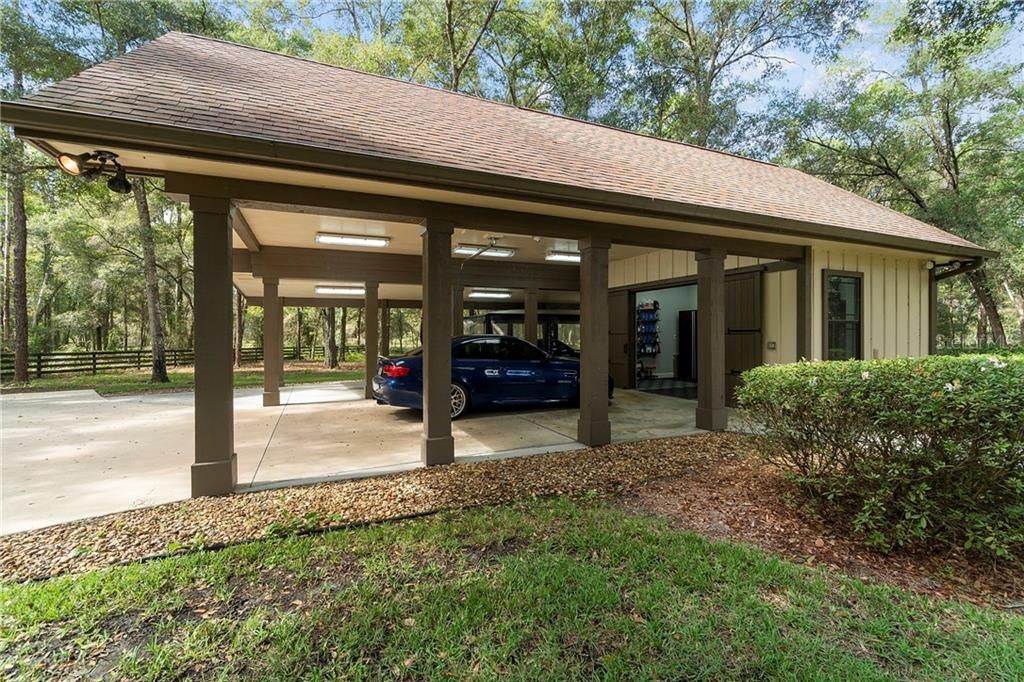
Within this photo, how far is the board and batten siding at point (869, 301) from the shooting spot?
711cm

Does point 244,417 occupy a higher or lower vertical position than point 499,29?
lower

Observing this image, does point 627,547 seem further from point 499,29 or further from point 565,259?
point 499,29

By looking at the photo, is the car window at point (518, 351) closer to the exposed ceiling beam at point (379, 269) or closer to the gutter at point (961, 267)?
the exposed ceiling beam at point (379, 269)

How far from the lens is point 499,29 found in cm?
1620

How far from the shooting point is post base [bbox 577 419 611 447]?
526cm

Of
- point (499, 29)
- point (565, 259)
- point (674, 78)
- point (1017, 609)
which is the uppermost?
point (499, 29)

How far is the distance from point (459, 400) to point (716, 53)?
55.1 ft

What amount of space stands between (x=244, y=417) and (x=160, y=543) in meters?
4.98

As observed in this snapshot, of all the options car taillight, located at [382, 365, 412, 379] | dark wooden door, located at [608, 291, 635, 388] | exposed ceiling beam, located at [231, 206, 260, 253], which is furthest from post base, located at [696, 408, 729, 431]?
exposed ceiling beam, located at [231, 206, 260, 253]

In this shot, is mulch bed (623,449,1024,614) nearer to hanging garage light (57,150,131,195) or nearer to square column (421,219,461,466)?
square column (421,219,461,466)

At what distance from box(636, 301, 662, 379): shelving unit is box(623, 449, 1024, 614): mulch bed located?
A: 8.78 meters

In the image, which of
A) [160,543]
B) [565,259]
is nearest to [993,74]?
[565,259]

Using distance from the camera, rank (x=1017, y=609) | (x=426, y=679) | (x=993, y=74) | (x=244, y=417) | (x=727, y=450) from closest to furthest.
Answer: (x=426, y=679) → (x=1017, y=609) → (x=727, y=450) → (x=244, y=417) → (x=993, y=74)

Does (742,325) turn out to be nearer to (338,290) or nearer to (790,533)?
(790,533)
